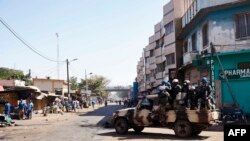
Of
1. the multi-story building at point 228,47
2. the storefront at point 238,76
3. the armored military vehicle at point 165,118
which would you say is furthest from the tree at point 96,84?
the armored military vehicle at point 165,118

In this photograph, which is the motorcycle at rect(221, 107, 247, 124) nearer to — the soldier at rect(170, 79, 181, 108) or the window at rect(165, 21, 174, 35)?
the soldier at rect(170, 79, 181, 108)

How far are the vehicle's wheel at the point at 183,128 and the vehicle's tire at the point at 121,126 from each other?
262 centimetres

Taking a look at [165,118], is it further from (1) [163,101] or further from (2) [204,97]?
(2) [204,97]

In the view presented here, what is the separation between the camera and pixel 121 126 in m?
16.6

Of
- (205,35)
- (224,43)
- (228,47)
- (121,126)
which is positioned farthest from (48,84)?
(121,126)

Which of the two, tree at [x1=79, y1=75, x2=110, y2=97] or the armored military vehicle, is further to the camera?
tree at [x1=79, y1=75, x2=110, y2=97]

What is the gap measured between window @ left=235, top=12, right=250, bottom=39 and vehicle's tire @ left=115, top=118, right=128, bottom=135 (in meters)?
10.7

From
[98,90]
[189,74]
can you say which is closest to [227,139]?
[189,74]

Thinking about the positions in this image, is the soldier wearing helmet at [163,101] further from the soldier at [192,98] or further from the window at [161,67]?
the window at [161,67]

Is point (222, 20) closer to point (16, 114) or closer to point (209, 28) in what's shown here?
point (209, 28)

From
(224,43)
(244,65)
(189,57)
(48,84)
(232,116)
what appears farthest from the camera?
(48,84)

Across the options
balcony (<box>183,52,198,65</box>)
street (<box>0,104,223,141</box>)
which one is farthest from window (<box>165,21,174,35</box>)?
street (<box>0,104,223,141</box>)

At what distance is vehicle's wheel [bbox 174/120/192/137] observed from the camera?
1473 centimetres

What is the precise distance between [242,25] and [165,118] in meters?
10.7
